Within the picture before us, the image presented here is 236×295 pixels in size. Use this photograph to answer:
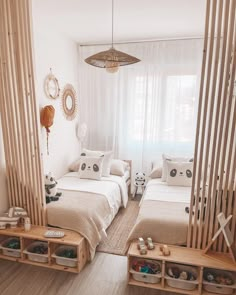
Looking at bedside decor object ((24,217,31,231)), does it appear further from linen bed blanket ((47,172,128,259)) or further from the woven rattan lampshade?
the woven rattan lampshade

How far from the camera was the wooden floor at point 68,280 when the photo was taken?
6.88ft

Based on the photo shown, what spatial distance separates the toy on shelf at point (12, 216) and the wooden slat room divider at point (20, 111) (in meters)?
0.11

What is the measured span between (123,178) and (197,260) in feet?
6.36

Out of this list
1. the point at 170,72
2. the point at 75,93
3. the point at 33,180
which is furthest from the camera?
the point at 75,93

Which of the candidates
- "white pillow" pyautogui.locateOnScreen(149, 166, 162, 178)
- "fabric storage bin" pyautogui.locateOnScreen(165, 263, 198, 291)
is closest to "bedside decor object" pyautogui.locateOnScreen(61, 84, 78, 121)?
"white pillow" pyautogui.locateOnScreen(149, 166, 162, 178)

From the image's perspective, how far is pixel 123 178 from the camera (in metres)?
3.83

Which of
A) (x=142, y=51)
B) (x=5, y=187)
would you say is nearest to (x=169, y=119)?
(x=142, y=51)

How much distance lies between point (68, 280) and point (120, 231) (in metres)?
1.03

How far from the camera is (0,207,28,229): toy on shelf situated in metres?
2.49

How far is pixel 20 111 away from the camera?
8.04ft

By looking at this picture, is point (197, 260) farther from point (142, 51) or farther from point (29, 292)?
point (142, 51)

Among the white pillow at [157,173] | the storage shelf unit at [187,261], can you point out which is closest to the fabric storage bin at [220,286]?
the storage shelf unit at [187,261]

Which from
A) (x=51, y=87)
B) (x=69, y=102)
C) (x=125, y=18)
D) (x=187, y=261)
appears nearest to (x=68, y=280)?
(x=187, y=261)

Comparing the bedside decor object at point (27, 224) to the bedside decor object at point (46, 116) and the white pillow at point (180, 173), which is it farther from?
the white pillow at point (180, 173)
